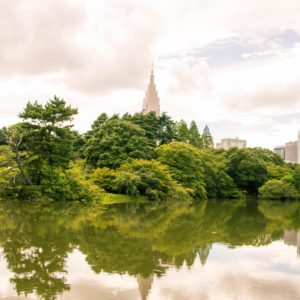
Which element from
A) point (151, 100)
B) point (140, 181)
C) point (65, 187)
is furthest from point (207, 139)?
point (65, 187)

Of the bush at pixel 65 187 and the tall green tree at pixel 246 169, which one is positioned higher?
the tall green tree at pixel 246 169

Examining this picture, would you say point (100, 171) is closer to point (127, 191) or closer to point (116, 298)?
point (127, 191)

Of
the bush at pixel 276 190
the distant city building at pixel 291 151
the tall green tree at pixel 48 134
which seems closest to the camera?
the tall green tree at pixel 48 134

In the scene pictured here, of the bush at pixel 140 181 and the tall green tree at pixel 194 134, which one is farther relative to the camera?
the tall green tree at pixel 194 134

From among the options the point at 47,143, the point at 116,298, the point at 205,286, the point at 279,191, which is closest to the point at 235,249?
the point at 205,286

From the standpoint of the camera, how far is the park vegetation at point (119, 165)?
23.4 meters

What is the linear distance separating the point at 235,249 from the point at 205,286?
425 cm

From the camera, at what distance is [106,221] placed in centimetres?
1622

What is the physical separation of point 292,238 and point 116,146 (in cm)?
1974

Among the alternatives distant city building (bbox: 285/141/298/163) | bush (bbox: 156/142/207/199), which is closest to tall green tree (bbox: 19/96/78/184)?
bush (bbox: 156/142/207/199)

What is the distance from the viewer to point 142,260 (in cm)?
927

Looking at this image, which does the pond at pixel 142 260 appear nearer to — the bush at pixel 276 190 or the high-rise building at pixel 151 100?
the bush at pixel 276 190

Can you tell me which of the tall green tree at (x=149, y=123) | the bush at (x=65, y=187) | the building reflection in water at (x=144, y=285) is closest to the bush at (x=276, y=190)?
the tall green tree at (x=149, y=123)

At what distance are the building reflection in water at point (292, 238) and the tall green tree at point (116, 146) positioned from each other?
17.5 metres
